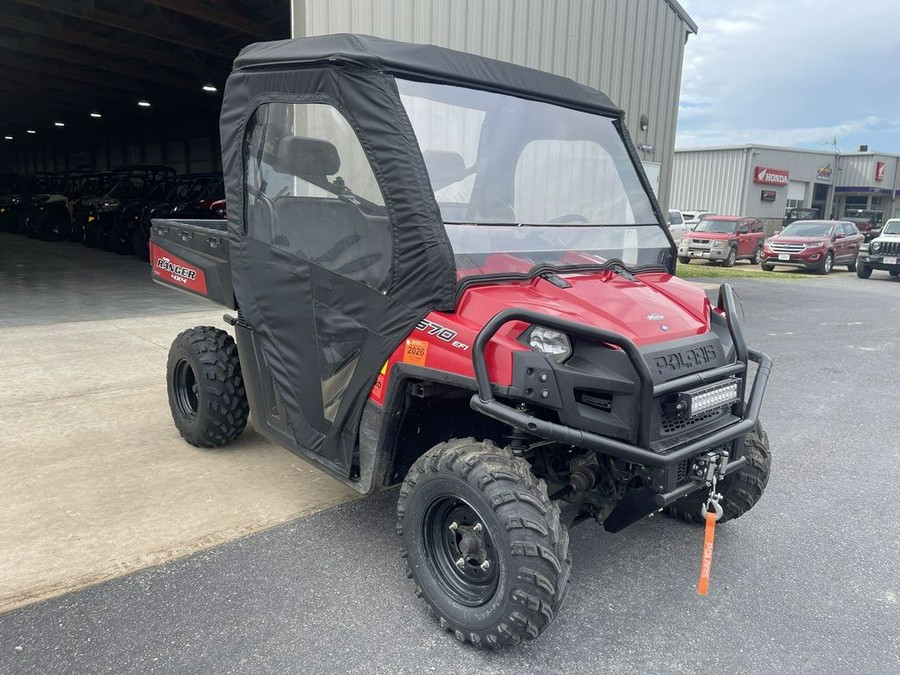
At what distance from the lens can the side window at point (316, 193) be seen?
281cm

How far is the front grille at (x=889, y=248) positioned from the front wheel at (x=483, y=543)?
1830cm

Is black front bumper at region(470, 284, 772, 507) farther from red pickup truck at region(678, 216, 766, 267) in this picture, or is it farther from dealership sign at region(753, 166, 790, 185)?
dealership sign at region(753, 166, 790, 185)

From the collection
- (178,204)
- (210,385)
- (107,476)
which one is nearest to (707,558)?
(210,385)

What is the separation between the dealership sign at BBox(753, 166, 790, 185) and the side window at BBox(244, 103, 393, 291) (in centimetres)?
3637

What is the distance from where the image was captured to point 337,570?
3062 mm

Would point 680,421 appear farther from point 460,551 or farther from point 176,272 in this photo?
point 176,272

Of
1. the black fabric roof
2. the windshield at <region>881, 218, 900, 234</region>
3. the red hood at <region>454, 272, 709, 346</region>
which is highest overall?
the black fabric roof

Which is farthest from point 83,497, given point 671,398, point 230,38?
point 230,38

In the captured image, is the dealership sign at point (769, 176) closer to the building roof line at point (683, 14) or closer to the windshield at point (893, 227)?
the windshield at point (893, 227)

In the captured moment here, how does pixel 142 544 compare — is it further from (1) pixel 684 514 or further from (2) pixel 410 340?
(1) pixel 684 514

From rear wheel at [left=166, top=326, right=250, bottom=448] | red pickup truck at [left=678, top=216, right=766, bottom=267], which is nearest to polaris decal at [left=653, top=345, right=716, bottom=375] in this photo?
rear wheel at [left=166, top=326, right=250, bottom=448]

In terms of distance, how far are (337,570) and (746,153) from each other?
36.7m

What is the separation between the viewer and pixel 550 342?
2.50 metres

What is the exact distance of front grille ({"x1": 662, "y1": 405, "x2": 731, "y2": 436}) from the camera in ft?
8.32
